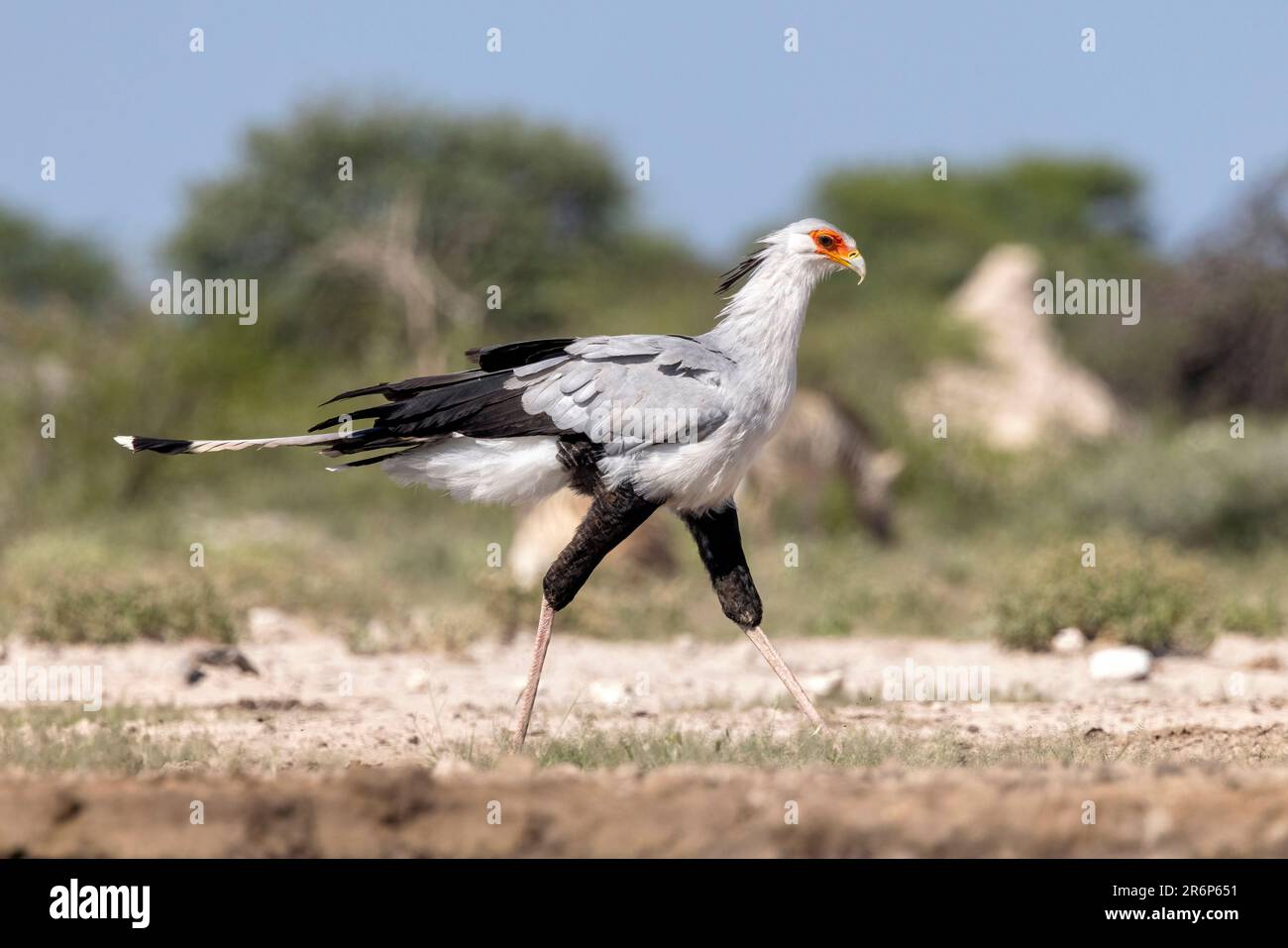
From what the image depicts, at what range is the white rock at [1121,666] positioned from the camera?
848 centimetres

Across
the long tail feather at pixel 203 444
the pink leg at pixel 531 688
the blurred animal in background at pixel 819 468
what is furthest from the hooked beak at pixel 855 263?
the blurred animal in background at pixel 819 468

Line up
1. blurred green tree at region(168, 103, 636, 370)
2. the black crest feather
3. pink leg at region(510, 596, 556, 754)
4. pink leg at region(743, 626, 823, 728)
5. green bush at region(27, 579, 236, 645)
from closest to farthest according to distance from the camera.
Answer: pink leg at region(510, 596, 556, 754) < pink leg at region(743, 626, 823, 728) < the black crest feather < green bush at region(27, 579, 236, 645) < blurred green tree at region(168, 103, 636, 370)

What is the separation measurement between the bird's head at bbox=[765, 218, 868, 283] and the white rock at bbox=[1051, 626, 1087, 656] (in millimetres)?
3656

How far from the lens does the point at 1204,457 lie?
52.0 feet

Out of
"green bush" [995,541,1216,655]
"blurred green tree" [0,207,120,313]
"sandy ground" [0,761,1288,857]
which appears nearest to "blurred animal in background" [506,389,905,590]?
"green bush" [995,541,1216,655]

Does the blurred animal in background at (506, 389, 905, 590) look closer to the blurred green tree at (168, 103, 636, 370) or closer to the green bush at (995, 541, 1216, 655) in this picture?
the green bush at (995, 541, 1216, 655)

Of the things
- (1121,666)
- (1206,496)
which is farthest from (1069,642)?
(1206,496)

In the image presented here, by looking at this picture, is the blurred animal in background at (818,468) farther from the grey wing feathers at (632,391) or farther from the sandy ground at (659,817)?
the sandy ground at (659,817)

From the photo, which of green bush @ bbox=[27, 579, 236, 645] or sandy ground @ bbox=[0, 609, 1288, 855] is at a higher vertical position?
green bush @ bbox=[27, 579, 236, 645]

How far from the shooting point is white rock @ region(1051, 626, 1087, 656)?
954 cm

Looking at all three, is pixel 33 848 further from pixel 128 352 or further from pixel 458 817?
pixel 128 352

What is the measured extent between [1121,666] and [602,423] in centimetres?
356

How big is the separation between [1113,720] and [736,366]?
2.15 m
